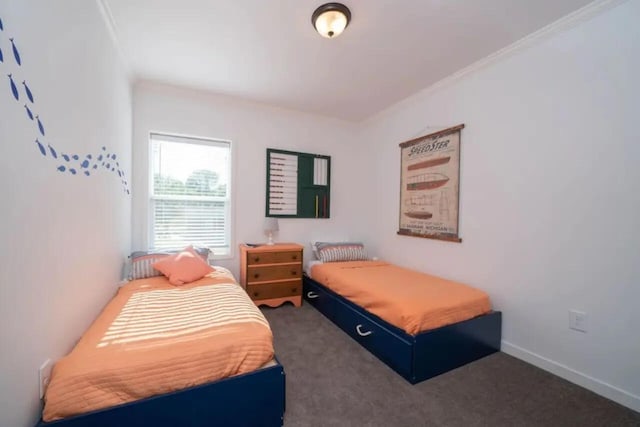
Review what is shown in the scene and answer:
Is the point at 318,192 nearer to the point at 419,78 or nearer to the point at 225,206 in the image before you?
the point at 225,206

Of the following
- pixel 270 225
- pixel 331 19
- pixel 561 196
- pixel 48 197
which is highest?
pixel 331 19

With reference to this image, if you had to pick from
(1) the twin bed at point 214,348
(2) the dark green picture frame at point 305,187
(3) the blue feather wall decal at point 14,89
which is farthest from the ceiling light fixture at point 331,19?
(1) the twin bed at point 214,348

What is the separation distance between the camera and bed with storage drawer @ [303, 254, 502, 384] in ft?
5.79

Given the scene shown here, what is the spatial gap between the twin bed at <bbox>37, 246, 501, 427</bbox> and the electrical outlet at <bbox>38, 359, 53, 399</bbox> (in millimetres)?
53

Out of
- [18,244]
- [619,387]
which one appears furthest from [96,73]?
[619,387]

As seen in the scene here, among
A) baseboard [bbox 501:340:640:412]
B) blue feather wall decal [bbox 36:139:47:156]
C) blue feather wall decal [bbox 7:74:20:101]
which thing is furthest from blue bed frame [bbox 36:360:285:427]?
baseboard [bbox 501:340:640:412]

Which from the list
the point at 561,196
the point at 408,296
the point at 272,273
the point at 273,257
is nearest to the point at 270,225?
the point at 273,257

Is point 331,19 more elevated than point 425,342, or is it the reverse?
point 331,19

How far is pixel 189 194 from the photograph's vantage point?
3.08m

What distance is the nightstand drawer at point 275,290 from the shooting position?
291 cm

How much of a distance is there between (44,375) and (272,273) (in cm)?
199

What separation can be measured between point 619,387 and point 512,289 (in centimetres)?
74

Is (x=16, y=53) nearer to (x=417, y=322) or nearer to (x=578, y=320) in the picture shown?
(x=417, y=322)

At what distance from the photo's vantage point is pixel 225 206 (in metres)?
3.26
